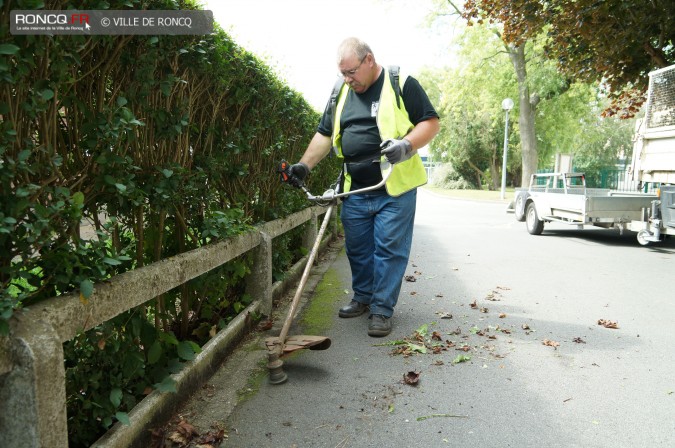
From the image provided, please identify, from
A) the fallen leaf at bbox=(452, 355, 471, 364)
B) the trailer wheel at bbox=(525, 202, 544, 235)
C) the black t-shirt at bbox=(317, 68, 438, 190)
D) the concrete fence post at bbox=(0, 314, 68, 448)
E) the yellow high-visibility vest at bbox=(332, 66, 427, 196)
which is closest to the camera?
the concrete fence post at bbox=(0, 314, 68, 448)

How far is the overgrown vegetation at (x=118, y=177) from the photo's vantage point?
5.55 feet

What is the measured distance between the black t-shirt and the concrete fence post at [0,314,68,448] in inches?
116

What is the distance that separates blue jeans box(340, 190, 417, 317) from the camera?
4.21 metres

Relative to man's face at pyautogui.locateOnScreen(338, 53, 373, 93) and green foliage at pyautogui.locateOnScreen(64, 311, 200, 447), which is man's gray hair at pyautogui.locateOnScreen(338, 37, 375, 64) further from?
green foliage at pyautogui.locateOnScreen(64, 311, 200, 447)

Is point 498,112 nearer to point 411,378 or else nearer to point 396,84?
point 396,84

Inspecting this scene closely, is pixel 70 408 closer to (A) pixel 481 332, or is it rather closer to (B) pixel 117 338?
(B) pixel 117 338

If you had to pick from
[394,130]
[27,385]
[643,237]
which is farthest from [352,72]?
[643,237]

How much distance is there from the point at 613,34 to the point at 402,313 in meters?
8.74

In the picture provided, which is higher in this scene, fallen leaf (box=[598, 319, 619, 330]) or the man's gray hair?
the man's gray hair

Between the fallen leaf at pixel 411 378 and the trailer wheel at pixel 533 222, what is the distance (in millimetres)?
9578

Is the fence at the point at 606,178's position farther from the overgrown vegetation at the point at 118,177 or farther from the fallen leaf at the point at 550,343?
the overgrown vegetation at the point at 118,177

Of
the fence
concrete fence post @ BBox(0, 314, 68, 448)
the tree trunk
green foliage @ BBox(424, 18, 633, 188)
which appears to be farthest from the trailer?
the fence

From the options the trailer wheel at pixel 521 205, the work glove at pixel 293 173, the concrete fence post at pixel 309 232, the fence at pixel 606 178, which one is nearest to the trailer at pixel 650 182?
the trailer wheel at pixel 521 205

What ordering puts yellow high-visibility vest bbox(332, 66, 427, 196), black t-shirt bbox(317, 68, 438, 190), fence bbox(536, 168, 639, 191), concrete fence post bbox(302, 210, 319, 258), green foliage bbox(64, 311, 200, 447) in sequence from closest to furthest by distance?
green foliage bbox(64, 311, 200, 447) < yellow high-visibility vest bbox(332, 66, 427, 196) < black t-shirt bbox(317, 68, 438, 190) < concrete fence post bbox(302, 210, 319, 258) < fence bbox(536, 168, 639, 191)
